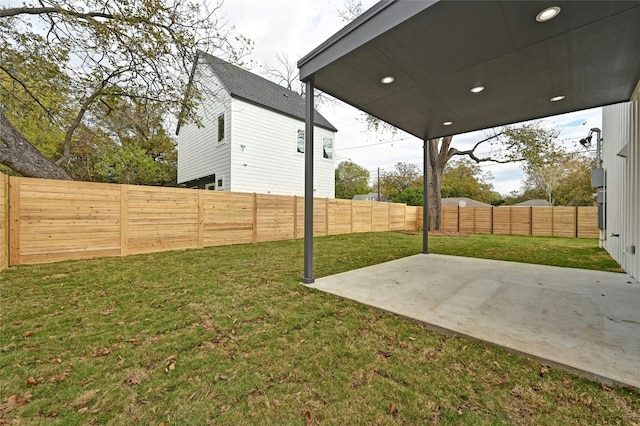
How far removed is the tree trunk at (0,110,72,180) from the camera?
4.96 meters

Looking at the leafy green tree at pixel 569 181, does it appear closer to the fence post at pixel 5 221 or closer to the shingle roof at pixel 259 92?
the shingle roof at pixel 259 92

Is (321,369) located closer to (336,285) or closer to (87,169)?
(336,285)

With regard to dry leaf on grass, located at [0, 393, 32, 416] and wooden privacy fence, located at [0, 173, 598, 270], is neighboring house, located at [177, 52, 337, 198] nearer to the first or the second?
wooden privacy fence, located at [0, 173, 598, 270]

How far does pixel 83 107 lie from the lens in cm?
639

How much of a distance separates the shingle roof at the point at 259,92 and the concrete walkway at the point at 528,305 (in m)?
8.51

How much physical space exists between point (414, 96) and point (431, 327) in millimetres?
3414

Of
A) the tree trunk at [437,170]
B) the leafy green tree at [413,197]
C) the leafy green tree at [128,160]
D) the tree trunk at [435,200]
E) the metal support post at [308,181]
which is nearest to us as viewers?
the metal support post at [308,181]

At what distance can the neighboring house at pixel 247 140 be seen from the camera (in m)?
9.35

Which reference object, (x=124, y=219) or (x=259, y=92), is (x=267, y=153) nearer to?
(x=259, y=92)

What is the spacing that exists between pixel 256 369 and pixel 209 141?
409 inches

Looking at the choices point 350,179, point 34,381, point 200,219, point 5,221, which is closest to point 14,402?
point 34,381

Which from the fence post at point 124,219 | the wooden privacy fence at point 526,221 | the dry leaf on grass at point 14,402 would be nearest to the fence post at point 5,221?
the fence post at point 124,219

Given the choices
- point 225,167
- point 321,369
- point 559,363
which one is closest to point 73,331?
point 321,369

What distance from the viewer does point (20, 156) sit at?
5.18 metres
